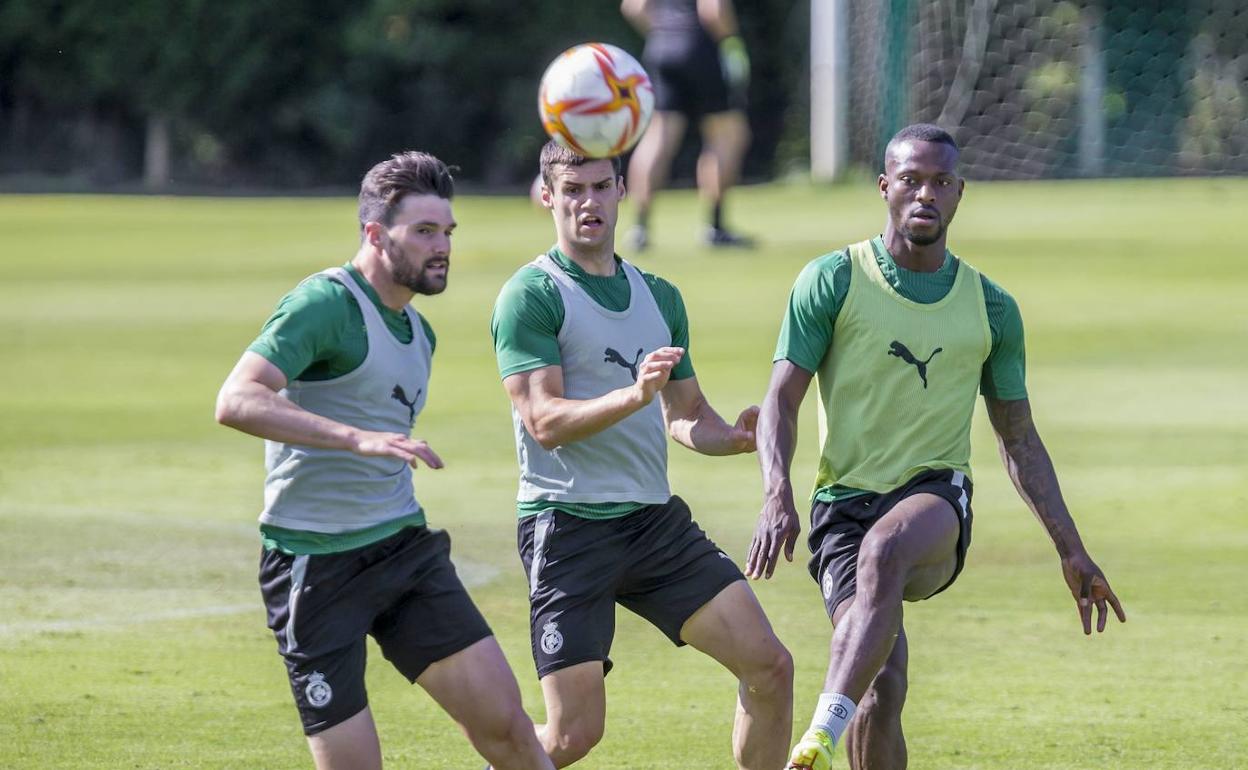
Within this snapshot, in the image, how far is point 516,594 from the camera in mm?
9664

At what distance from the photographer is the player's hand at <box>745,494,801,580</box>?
6.14m

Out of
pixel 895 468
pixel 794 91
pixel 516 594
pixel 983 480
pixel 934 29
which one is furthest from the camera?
pixel 794 91

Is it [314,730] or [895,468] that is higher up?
[895,468]

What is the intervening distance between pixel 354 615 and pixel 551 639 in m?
0.69

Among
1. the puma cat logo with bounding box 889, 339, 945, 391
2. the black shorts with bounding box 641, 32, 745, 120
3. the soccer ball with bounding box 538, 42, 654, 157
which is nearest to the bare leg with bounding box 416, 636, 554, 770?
the puma cat logo with bounding box 889, 339, 945, 391

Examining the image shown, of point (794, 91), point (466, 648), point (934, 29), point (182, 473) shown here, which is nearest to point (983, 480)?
point (182, 473)

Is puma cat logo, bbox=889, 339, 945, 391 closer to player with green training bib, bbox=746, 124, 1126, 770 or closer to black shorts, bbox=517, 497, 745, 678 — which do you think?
player with green training bib, bbox=746, 124, 1126, 770

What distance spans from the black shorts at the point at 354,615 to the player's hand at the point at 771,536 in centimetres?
83

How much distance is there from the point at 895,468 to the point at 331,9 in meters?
38.4

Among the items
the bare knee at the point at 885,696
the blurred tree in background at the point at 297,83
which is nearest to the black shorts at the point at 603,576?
the bare knee at the point at 885,696

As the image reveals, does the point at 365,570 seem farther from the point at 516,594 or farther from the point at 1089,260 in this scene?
the point at 1089,260

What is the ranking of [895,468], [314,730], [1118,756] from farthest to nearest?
[1118,756]
[895,468]
[314,730]

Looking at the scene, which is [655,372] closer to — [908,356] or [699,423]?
[699,423]

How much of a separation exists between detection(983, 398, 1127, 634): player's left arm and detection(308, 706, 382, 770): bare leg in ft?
7.47
